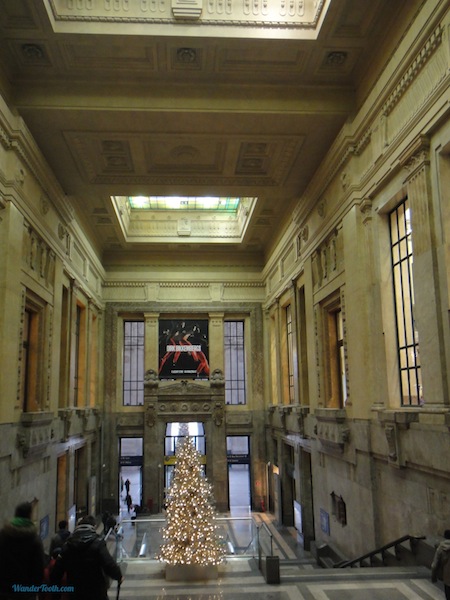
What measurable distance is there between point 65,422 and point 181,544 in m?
6.16

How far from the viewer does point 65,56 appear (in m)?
9.71

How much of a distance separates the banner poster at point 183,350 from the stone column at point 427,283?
558 inches

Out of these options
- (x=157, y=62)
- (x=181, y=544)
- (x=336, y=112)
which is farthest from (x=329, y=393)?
(x=157, y=62)

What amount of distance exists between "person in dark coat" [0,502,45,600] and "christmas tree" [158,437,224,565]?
17.3 ft

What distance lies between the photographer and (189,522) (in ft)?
31.1

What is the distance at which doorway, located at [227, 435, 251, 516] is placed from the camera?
21250mm

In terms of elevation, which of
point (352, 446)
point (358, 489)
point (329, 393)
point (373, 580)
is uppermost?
point (329, 393)

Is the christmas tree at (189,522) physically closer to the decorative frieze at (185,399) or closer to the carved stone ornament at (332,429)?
the carved stone ornament at (332,429)

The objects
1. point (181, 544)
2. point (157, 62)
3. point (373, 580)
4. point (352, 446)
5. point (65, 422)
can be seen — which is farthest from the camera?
point (65, 422)

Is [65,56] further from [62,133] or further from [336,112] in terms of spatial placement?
[336,112]

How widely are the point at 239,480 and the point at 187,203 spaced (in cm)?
1713

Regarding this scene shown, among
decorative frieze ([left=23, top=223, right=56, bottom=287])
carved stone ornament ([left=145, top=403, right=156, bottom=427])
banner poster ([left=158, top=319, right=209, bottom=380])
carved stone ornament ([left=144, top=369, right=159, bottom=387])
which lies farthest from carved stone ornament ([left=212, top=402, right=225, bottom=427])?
decorative frieze ([left=23, top=223, right=56, bottom=287])

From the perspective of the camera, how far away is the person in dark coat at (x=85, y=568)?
423 cm

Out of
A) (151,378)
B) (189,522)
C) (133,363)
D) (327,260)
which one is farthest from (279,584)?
(133,363)
